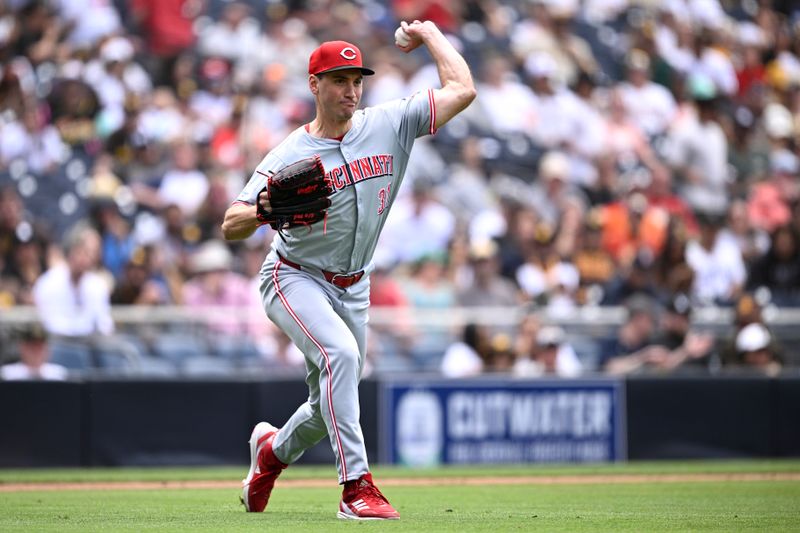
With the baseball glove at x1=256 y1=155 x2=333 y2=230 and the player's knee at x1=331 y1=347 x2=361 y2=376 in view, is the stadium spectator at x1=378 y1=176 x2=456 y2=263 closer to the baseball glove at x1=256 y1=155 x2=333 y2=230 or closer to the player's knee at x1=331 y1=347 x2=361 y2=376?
the player's knee at x1=331 y1=347 x2=361 y2=376

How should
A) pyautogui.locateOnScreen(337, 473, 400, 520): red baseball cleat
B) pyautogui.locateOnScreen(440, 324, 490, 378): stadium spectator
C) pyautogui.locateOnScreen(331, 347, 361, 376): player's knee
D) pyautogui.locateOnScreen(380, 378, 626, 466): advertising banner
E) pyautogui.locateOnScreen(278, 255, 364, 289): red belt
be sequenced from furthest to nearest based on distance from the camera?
1. pyautogui.locateOnScreen(440, 324, 490, 378): stadium spectator
2. pyautogui.locateOnScreen(380, 378, 626, 466): advertising banner
3. pyautogui.locateOnScreen(278, 255, 364, 289): red belt
4. pyautogui.locateOnScreen(331, 347, 361, 376): player's knee
5. pyautogui.locateOnScreen(337, 473, 400, 520): red baseball cleat

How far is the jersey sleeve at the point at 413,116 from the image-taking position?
20.7 feet

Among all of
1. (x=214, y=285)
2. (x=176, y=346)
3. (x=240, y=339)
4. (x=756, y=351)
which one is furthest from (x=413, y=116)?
(x=756, y=351)

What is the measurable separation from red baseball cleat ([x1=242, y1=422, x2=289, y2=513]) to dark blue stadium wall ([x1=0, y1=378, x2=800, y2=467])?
4.54m

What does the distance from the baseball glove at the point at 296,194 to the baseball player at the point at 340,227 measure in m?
0.02

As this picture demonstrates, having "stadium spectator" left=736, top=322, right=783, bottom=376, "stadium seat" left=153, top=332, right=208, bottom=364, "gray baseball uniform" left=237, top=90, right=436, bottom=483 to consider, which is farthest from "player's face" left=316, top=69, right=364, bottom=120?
"stadium spectator" left=736, top=322, right=783, bottom=376

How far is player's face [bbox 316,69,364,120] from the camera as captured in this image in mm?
6125

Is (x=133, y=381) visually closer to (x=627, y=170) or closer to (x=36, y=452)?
(x=36, y=452)

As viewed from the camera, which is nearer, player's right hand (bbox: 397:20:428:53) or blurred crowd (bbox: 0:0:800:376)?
player's right hand (bbox: 397:20:428:53)

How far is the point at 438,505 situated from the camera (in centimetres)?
716

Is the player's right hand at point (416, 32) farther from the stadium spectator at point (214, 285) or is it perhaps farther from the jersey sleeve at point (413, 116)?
the stadium spectator at point (214, 285)

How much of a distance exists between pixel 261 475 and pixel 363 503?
2.81ft

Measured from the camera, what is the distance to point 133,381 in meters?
11.0

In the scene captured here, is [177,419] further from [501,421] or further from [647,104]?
[647,104]
